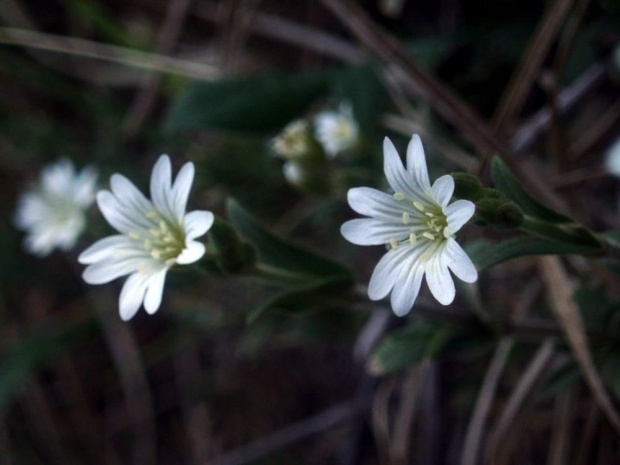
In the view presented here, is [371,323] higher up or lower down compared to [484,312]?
higher up

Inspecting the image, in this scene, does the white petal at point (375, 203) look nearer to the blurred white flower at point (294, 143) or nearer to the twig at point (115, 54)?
the blurred white flower at point (294, 143)

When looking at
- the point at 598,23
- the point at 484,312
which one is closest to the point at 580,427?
the point at 484,312

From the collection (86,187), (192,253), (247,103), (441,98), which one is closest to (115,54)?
(86,187)

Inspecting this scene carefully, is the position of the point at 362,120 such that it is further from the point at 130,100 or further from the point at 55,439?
the point at 55,439

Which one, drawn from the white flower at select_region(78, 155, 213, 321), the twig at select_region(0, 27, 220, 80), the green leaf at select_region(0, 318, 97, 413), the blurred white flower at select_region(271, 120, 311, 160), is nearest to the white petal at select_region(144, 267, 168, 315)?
the white flower at select_region(78, 155, 213, 321)

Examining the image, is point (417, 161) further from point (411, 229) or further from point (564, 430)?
point (564, 430)

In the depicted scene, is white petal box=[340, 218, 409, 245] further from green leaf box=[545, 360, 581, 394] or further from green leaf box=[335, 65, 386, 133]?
green leaf box=[335, 65, 386, 133]

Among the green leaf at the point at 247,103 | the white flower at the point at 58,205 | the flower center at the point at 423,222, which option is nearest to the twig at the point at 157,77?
the white flower at the point at 58,205
